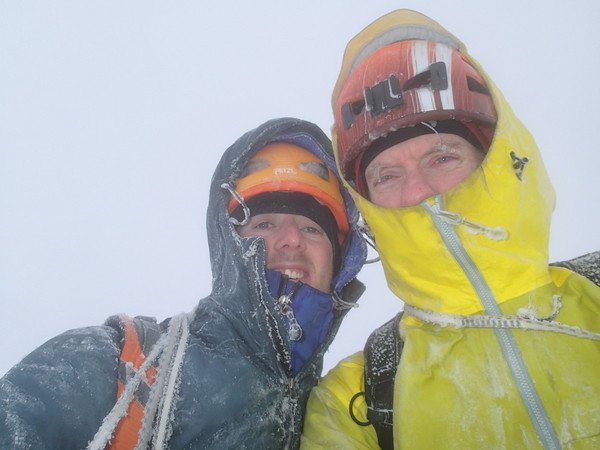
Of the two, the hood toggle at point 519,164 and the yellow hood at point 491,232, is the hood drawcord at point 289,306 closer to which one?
the yellow hood at point 491,232

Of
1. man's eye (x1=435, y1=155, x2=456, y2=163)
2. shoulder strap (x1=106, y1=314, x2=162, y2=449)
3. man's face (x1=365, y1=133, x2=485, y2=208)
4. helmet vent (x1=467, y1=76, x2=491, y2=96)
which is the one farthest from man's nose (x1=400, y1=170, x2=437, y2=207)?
shoulder strap (x1=106, y1=314, x2=162, y2=449)

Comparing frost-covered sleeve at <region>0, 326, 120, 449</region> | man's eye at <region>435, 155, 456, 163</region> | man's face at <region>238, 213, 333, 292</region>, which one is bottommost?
frost-covered sleeve at <region>0, 326, 120, 449</region>

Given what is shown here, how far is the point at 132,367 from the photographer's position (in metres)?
1.41

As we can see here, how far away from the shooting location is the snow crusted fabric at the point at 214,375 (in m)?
1.17

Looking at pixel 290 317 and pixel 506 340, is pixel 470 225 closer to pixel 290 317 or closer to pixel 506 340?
pixel 506 340

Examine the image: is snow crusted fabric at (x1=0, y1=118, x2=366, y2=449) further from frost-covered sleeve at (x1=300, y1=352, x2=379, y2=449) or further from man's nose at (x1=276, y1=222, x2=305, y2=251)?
man's nose at (x1=276, y1=222, x2=305, y2=251)

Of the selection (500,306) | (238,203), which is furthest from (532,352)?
(238,203)

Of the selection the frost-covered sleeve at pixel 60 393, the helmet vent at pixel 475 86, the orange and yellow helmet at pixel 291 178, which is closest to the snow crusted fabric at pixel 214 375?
the frost-covered sleeve at pixel 60 393

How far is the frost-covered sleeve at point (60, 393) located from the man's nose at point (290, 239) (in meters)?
1.17

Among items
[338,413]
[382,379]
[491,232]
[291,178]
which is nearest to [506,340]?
[491,232]

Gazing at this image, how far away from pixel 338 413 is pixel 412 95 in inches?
67.2

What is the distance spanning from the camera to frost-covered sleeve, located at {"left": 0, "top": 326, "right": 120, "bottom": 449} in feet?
3.57

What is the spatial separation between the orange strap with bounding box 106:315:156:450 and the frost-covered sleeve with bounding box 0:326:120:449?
0.04 metres

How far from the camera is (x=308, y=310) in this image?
208cm
